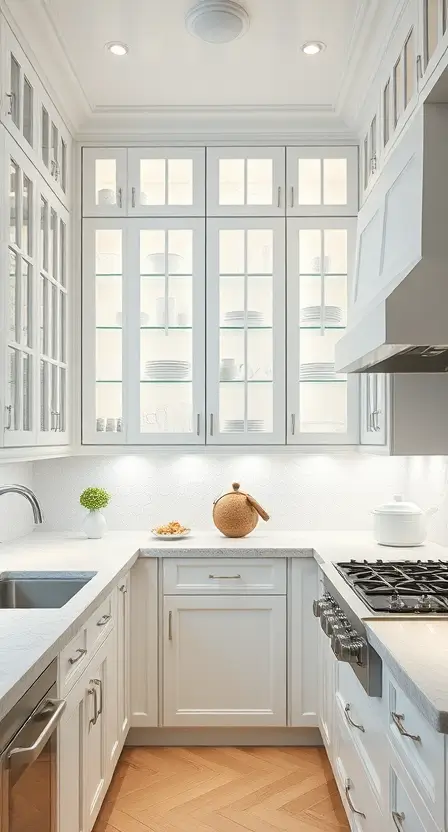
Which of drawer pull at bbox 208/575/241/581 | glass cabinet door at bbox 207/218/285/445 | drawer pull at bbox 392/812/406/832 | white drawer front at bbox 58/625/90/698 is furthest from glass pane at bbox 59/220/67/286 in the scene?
drawer pull at bbox 392/812/406/832

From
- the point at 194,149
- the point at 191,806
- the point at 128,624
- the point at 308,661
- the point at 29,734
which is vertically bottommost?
the point at 191,806

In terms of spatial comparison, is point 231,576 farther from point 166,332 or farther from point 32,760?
point 32,760

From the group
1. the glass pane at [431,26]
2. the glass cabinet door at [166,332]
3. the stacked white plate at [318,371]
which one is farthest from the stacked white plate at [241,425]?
the glass pane at [431,26]

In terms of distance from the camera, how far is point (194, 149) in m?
3.54

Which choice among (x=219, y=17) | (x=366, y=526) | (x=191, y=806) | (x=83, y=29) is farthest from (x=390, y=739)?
(x=83, y=29)

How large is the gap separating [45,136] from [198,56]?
2.38ft

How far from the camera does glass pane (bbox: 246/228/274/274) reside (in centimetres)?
353

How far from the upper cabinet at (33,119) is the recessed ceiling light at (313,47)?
3.56ft

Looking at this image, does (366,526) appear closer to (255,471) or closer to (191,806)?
(255,471)

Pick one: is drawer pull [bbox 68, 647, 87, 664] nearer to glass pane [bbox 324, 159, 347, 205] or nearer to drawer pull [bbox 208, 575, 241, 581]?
drawer pull [bbox 208, 575, 241, 581]

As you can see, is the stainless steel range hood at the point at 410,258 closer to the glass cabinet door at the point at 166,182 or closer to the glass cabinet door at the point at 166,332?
the glass cabinet door at the point at 166,332

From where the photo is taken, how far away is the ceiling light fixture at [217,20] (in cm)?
254

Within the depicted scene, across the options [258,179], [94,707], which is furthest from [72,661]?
[258,179]

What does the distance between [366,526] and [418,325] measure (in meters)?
2.17
